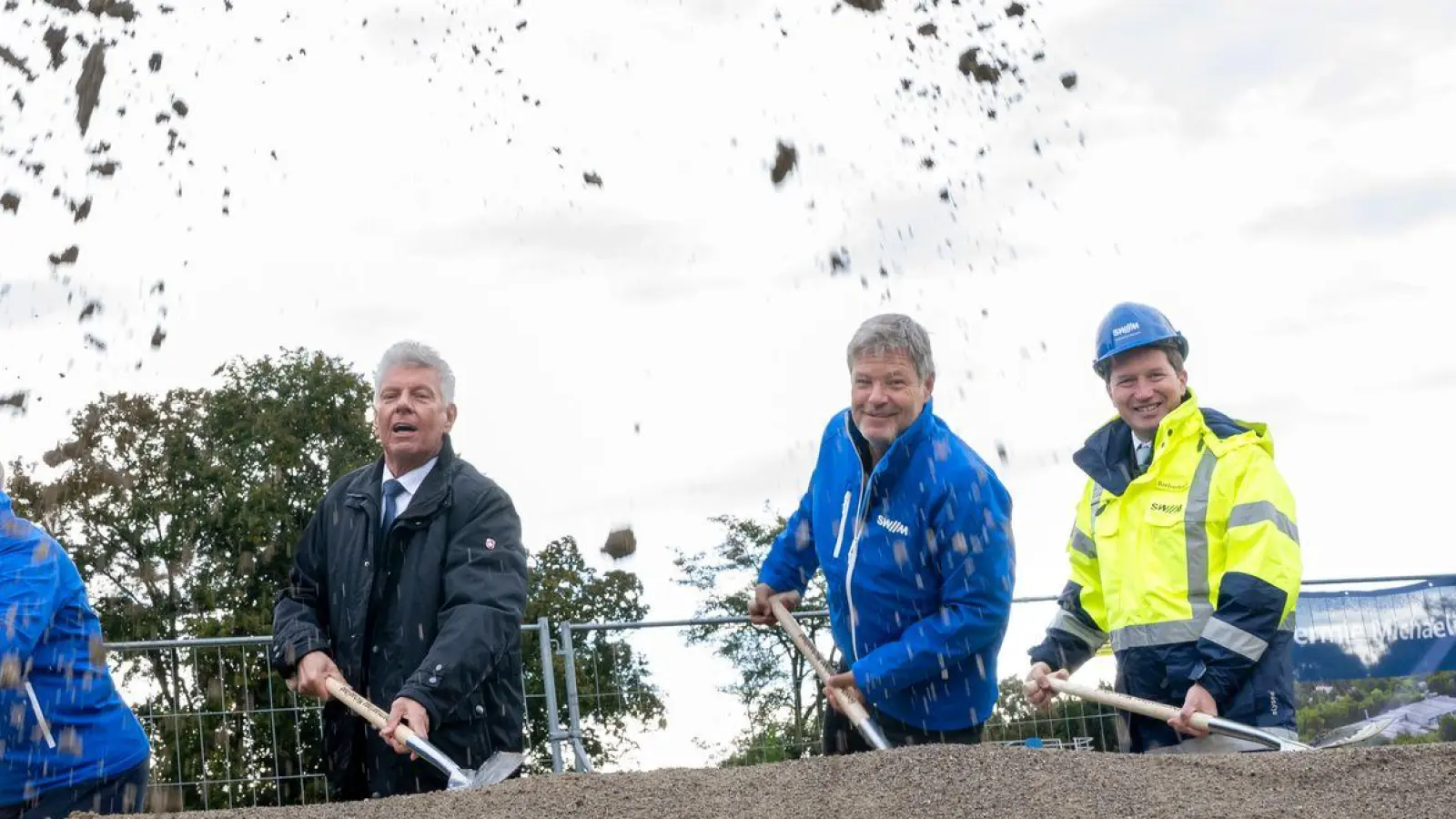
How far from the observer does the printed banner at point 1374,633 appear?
8.46 meters

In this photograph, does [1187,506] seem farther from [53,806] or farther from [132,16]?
[132,16]

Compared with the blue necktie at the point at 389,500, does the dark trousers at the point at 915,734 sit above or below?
below

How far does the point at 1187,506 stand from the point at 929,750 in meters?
1.06

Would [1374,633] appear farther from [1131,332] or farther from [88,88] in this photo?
[88,88]

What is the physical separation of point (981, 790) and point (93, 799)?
2013 millimetres

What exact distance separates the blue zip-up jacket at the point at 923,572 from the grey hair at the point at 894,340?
0.41 ft

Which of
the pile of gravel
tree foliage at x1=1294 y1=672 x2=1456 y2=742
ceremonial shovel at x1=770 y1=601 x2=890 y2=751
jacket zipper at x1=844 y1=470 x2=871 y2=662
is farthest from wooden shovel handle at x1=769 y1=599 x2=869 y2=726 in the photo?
tree foliage at x1=1294 y1=672 x2=1456 y2=742

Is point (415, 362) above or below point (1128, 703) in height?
above

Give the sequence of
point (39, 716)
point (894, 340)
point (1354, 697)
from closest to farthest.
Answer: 1. point (39, 716)
2. point (894, 340)
3. point (1354, 697)

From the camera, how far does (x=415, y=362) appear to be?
4219mm

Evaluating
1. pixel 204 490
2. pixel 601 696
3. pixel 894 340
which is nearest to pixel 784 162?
pixel 894 340

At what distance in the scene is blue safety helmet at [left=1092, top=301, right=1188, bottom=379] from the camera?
13.3ft

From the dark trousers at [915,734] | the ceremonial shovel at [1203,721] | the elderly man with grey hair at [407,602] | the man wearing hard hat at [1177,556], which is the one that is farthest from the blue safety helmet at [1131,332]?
the elderly man with grey hair at [407,602]

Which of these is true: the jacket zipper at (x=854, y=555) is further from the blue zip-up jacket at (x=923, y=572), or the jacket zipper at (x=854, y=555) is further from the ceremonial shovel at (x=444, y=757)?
the ceremonial shovel at (x=444, y=757)
